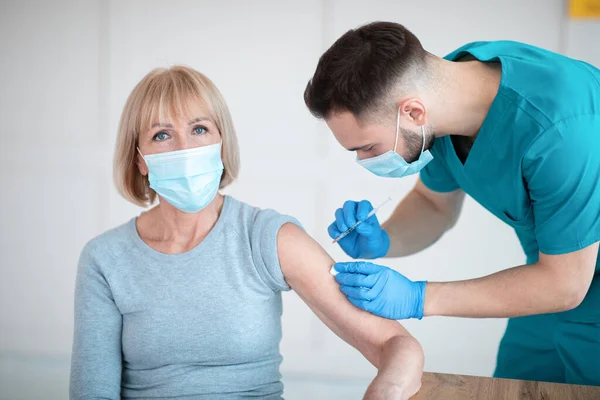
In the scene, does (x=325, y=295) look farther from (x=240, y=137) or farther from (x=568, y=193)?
(x=240, y=137)

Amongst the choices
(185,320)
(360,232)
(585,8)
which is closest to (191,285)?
(185,320)

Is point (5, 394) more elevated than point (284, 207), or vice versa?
point (284, 207)

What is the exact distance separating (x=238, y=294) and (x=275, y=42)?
1913 millimetres

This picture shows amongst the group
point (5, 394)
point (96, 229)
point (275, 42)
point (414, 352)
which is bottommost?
point (5, 394)

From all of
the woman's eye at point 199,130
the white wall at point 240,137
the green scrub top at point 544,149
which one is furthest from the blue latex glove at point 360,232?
the white wall at point 240,137

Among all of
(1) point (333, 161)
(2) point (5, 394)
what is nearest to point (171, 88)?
(1) point (333, 161)

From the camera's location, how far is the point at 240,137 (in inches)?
134

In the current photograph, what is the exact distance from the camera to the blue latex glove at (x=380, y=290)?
A: 161cm

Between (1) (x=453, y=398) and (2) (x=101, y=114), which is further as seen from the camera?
(2) (x=101, y=114)

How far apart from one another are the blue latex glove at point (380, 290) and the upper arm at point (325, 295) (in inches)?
0.9

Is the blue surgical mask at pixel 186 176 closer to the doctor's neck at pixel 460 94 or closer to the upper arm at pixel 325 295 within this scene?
the upper arm at pixel 325 295

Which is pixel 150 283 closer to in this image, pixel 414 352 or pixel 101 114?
pixel 414 352

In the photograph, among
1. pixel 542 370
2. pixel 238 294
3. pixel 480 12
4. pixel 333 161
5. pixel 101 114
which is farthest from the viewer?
pixel 101 114

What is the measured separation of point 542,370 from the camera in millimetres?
1859
